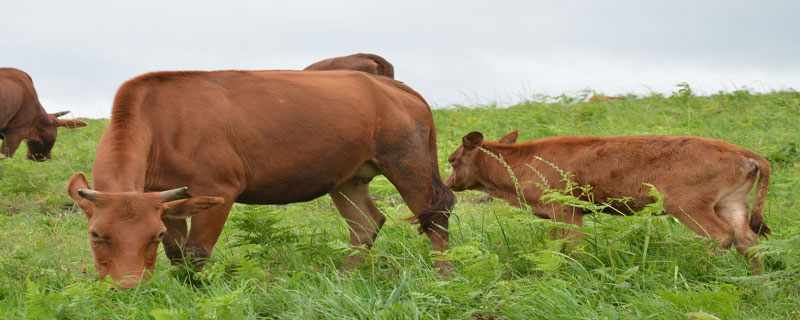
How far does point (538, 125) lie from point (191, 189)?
9.55 m

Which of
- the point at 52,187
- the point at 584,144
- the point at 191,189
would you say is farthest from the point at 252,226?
the point at 52,187

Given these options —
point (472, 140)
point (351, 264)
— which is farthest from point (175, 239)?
point (472, 140)

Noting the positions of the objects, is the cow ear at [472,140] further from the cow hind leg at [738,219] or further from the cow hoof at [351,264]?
the cow hind leg at [738,219]

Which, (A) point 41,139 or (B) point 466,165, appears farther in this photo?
(A) point 41,139

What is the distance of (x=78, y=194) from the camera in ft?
17.5

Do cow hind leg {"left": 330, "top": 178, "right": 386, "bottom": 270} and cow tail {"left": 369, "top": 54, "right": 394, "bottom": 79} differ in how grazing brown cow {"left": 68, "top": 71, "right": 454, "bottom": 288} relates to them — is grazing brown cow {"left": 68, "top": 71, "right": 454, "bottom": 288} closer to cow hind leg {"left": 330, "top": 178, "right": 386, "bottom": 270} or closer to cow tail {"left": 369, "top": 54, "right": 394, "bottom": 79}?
cow hind leg {"left": 330, "top": 178, "right": 386, "bottom": 270}

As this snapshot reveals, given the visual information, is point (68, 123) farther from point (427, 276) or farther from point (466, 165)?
point (427, 276)

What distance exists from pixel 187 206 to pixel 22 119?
511 inches

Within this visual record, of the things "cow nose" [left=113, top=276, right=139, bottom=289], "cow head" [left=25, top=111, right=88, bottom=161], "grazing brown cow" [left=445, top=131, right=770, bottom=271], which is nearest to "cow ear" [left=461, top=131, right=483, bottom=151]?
"grazing brown cow" [left=445, top=131, right=770, bottom=271]

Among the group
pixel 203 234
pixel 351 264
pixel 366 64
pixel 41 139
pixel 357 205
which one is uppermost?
pixel 366 64

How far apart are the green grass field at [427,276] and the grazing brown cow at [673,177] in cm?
27

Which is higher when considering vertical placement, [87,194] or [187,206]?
[87,194]

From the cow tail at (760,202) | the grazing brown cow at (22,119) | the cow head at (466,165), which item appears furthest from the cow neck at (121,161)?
the grazing brown cow at (22,119)

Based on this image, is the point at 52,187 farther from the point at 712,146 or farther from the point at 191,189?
the point at 712,146
